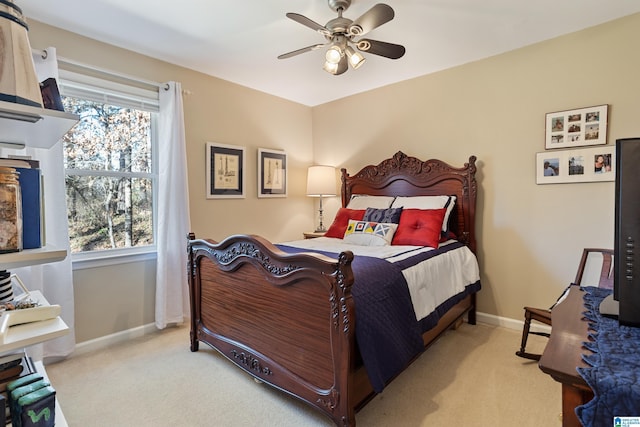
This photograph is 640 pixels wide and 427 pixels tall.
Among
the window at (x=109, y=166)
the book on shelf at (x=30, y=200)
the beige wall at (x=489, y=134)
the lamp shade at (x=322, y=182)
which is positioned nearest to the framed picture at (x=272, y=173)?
the beige wall at (x=489, y=134)

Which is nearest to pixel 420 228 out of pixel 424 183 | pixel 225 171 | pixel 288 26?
pixel 424 183

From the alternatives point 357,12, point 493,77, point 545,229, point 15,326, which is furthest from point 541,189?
point 15,326

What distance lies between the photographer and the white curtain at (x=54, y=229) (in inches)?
90.3

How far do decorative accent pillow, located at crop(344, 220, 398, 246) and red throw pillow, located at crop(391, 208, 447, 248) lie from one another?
8 cm

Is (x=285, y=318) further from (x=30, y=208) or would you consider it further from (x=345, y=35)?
(x=345, y=35)

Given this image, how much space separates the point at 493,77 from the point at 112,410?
3.86 m

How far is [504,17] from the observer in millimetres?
2367

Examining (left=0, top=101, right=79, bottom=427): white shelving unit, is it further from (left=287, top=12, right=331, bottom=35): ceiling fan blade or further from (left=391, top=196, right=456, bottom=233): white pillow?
(left=391, top=196, right=456, bottom=233): white pillow

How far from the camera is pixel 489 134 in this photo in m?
3.05

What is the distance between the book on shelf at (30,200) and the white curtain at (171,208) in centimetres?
223

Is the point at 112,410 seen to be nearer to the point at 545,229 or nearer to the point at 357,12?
the point at 357,12

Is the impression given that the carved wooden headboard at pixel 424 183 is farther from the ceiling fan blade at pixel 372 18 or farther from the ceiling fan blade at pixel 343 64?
the ceiling fan blade at pixel 372 18

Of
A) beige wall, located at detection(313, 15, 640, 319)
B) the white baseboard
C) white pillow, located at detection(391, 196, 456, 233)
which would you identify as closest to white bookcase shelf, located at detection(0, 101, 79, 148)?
the white baseboard

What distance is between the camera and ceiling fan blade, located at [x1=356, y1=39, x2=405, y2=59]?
2113 millimetres
